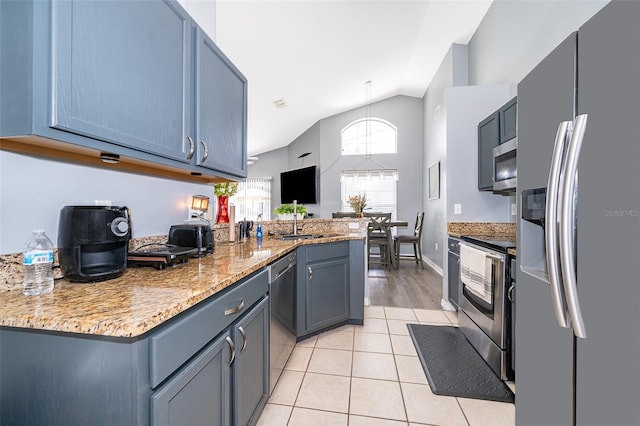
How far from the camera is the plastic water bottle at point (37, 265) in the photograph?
820 millimetres

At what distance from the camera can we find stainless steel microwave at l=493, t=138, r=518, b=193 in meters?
2.06

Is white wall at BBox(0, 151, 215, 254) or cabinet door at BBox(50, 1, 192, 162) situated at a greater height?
cabinet door at BBox(50, 1, 192, 162)

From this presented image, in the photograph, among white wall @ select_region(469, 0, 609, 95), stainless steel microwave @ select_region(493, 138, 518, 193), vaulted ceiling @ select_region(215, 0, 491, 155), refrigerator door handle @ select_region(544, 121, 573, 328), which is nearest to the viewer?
refrigerator door handle @ select_region(544, 121, 573, 328)

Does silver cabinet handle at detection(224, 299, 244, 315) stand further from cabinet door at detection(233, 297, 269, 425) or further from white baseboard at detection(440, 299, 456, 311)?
white baseboard at detection(440, 299, 456, 311)

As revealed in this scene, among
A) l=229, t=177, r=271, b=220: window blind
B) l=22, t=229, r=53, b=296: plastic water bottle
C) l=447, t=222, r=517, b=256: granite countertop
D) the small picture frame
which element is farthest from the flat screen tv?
l=22, t=229, r=53, b=296: plastic water bottle

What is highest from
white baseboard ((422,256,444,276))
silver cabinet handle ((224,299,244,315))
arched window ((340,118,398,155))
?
arched window ((340,118,398,155))

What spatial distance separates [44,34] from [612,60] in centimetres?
147

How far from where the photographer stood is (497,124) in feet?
7.98

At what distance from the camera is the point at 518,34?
268 cm

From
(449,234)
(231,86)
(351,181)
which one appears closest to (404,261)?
(351,181)

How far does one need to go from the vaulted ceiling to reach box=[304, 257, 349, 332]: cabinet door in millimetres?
2679

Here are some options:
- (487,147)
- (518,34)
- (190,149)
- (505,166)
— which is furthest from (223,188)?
(518,34)

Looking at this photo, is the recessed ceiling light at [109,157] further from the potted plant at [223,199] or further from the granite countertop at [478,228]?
the granite countertop at [478,228]

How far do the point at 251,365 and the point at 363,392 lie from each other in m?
0.84
